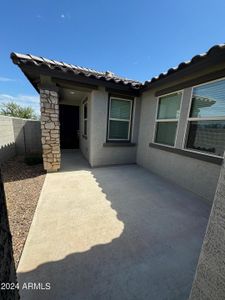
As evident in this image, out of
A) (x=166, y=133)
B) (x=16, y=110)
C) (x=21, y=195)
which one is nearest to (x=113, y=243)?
(x=21, y=195)

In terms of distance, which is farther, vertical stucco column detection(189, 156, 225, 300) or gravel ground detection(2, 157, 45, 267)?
gravel ground detection(2, 157, 45, 267)

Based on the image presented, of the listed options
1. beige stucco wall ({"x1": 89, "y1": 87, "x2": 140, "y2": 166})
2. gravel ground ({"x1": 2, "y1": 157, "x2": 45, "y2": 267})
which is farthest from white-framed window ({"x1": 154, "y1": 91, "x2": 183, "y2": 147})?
gravel ground ({"x1": 2, "y1": 157, "x2": 45, "y2": 267})

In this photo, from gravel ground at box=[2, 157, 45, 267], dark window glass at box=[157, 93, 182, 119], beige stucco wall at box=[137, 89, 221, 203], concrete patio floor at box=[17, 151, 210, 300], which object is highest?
dark window glass at box=[157, 93, 182, 119]

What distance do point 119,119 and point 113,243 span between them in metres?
4.33

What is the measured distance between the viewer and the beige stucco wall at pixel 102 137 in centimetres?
489

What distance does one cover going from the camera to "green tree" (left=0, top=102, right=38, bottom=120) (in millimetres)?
14430

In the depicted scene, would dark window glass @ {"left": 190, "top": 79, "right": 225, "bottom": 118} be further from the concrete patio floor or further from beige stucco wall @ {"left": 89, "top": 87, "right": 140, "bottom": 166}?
beige stucco wall @ {"left": 89, "top": 87, "right": 140, "bottom": 166}

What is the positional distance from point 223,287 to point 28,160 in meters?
6.09

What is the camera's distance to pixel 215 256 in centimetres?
79

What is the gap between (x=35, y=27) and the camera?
16.1 ft

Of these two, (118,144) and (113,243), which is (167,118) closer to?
(118,144)

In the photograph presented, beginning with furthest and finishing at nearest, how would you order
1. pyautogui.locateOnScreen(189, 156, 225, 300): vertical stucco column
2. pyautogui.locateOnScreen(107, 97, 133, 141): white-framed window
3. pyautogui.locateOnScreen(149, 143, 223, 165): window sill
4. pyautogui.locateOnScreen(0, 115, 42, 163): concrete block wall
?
1. pyautogui.locateOnScreen(0, 115, 42, 163): concrete block wall
2. pyautogui.locateOnScreen(107, 97, 133, 141): white-framed window
3. pyautogui.locateOnScreen(149, 143, 223, 165): window sill
4. pyautogui.locateOnScreen(189, 156, 225, 300): vertical stucco column

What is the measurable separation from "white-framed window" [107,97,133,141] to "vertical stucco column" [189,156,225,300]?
15.5ft

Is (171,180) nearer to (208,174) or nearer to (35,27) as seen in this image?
(208,174)
